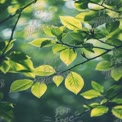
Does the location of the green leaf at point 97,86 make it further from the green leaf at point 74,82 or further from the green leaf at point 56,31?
the green leaf at point 56,31

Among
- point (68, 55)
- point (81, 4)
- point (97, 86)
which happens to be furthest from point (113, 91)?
point (81, 4)

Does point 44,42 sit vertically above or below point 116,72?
above

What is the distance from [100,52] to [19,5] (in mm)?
358

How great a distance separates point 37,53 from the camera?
5109 mm

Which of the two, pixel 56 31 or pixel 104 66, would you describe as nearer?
pixel 56 31

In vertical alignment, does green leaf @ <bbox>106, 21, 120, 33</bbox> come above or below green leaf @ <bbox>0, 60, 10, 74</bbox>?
above

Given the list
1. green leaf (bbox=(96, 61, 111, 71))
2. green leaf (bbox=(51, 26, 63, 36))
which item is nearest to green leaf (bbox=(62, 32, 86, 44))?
green leaf (bbox=(51, 26, 63, 36))

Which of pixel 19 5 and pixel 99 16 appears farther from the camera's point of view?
pixel 19 5

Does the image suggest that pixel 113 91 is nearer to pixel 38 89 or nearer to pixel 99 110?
pixel 99 110

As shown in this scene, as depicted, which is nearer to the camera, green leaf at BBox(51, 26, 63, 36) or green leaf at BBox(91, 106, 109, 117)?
green leaf at BBox(51, 26, 63, 36)

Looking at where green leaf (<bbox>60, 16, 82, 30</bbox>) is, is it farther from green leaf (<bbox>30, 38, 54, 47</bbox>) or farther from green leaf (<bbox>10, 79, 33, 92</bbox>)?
green leaf (<bbox>10, 79, 33, 92</bbox>)

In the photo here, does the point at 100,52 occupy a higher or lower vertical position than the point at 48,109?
higher

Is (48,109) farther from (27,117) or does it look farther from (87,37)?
(87,37)

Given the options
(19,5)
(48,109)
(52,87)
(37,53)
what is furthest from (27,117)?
(19,5)
